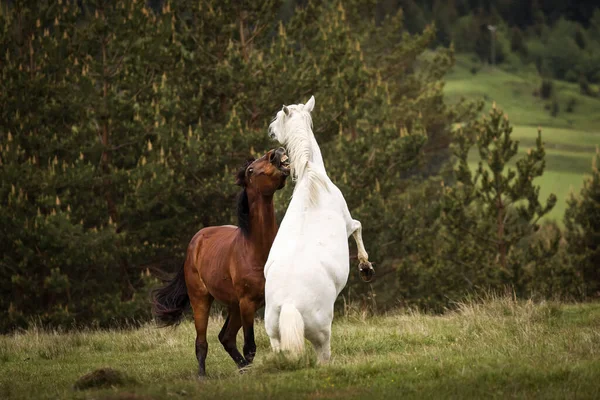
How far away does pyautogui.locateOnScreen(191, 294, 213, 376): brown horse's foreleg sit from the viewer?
8.52 m

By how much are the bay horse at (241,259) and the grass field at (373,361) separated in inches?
19.4

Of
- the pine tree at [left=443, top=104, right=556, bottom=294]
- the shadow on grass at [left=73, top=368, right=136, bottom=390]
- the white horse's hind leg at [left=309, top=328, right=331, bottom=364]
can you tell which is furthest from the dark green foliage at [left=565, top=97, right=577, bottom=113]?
the shadow on grass at [left=73, top=368, right=136, bottom=390]

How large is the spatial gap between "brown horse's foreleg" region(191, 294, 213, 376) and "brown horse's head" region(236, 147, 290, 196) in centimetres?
145

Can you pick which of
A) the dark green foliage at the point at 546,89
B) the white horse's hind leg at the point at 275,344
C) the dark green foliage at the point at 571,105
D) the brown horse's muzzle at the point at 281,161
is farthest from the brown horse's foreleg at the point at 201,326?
the dark green foliage at the point at 546,89

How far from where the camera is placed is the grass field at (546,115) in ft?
277

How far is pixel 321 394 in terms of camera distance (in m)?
5.96

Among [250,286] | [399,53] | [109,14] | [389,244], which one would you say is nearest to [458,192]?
[389,244]

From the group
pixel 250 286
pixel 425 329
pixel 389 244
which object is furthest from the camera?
pixel 389 244

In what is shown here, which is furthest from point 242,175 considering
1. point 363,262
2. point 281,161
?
point 363,262

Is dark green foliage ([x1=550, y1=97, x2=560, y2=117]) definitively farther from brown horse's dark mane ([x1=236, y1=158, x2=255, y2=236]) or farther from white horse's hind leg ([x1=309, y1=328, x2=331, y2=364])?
white horse's hind leg ([x1=309, y1=328, x2=331, y2=364])

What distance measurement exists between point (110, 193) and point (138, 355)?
15.1 metres

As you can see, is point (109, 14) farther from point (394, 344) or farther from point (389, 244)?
point (394, 344)

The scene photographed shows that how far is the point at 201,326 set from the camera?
8.80 m

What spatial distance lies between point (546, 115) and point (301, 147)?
109 meters
